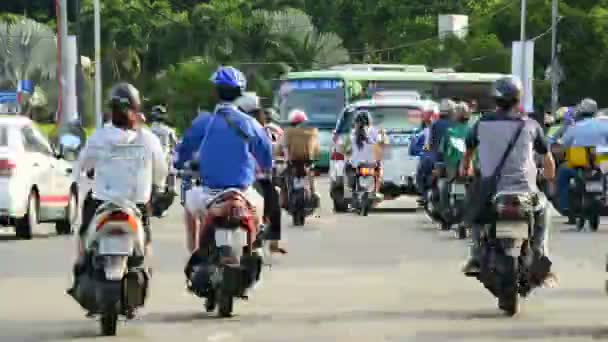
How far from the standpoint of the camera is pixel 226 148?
44.6ft

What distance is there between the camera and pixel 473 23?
88062mm

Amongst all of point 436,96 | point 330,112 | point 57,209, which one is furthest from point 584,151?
point 436,96

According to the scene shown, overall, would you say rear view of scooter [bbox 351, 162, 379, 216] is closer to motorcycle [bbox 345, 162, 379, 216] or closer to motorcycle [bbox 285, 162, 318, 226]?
motorcycle [bbox 345, 162, 379, 216]

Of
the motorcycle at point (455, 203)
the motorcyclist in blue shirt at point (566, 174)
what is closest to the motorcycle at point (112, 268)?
the motorcycle at point (455, 203)

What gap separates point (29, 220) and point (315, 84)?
30318mm

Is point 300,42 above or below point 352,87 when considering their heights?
above

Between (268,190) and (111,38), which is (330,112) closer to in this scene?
(111,38)

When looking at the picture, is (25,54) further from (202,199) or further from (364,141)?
(202,199)

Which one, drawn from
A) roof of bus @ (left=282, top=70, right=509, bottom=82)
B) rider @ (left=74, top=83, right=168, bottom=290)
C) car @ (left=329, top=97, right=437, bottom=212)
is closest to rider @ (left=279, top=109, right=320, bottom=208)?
car @ (left=329, top=97, right=437, bottom=212)

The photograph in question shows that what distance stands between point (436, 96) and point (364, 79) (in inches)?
107

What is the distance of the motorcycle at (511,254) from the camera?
1373cm

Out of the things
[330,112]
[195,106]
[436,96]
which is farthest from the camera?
[195,106]

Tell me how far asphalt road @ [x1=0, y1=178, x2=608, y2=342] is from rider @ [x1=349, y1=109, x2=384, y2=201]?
5.86 meters

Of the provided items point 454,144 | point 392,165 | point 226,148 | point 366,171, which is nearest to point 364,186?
point 366,171
